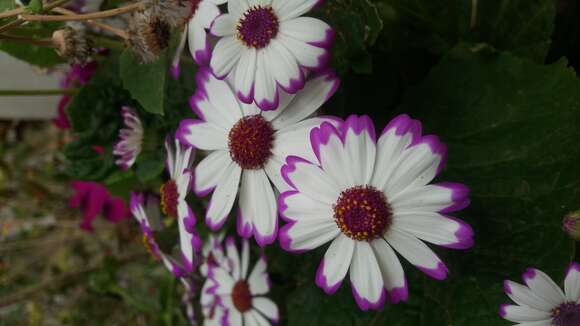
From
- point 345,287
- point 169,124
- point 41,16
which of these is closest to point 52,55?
point 169,124

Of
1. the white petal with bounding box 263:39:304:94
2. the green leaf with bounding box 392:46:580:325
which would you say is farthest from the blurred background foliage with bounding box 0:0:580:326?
the white petal with bounding box 263:39:304:94

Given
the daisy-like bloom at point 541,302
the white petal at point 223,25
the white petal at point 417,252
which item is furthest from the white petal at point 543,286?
the white petal at point 223,25

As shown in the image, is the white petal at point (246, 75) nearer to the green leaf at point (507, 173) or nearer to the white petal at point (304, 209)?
the white petal at point (304, 209)

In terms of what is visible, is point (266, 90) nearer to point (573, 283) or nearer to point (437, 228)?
point (437, 228)

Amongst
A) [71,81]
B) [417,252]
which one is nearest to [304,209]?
[417,252]

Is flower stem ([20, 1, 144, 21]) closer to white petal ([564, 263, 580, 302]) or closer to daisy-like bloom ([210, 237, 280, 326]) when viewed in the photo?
daisy-like bloom ([210, 237, 280, 326])

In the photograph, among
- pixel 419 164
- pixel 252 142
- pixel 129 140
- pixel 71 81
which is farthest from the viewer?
pixel 71 81
